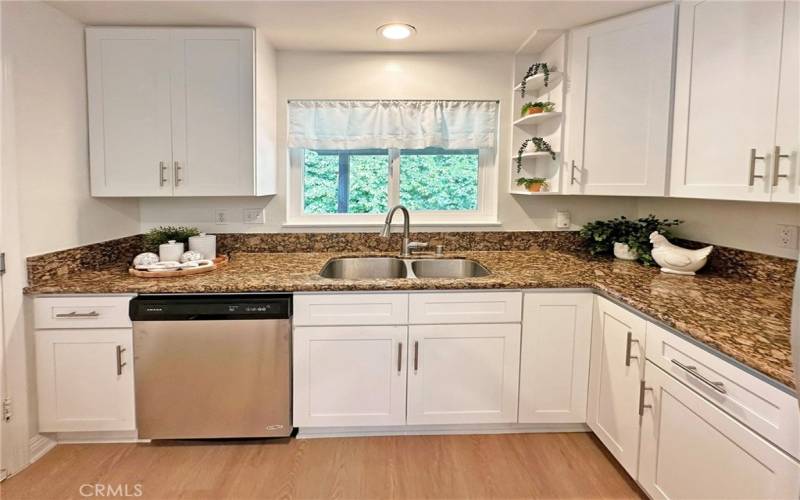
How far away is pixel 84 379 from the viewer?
6.43 ft

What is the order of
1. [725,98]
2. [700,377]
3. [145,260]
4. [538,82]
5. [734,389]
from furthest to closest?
1. [538,82]
2. [145,260]
3. [725,98]
4. [700,377]
5. [734,389]

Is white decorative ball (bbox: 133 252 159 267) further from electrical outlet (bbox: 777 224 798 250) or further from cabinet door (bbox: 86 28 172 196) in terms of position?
electrical outlet (bbox: 777 224 798 250)

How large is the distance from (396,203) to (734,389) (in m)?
2.06

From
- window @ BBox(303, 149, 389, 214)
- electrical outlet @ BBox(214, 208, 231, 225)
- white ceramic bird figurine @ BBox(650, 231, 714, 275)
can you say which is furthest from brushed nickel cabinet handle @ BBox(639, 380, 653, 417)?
electrical outlet @ BBox(214, 208, 231, 225)

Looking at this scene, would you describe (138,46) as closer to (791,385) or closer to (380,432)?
(380,432)

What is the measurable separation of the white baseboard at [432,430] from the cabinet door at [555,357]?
10 centimetres

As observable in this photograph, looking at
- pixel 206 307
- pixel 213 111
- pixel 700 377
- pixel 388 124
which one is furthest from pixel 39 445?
pixel 700 377

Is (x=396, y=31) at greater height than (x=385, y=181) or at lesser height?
greater

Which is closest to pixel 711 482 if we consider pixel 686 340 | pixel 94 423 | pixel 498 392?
pixel 686 340

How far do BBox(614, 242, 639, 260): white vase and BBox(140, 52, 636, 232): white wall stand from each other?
398mm

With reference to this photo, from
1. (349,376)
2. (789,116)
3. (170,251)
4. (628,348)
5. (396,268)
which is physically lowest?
(349,376)

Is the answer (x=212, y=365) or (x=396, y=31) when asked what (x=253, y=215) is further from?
(x=396, y=31)

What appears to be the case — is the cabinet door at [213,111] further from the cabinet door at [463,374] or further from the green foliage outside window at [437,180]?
the cabinet door at [463,374]

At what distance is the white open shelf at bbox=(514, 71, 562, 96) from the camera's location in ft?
7.84
